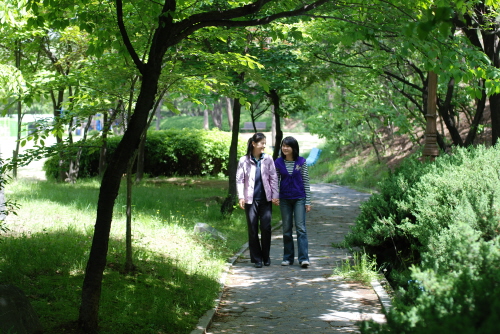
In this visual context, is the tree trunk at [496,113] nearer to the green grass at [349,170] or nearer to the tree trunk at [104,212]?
the tree trunk at [104,212]

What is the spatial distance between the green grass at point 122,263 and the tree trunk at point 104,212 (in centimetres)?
27

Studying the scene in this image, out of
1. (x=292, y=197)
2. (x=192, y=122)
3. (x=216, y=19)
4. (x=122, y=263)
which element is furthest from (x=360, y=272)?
(x=192, y=122)

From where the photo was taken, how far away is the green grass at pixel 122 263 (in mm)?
5566

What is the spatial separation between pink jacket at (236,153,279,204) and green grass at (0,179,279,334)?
1123 mm

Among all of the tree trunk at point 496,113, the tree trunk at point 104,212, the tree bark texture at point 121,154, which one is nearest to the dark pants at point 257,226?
the tree bark texture at point 121,154

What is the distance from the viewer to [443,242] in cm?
483

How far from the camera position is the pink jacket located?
27.2ft

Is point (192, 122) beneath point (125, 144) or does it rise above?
above

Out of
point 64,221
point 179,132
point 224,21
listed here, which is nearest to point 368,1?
point 224,21

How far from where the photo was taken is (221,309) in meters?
6.30

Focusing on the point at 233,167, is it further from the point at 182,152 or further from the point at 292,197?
the point at 182,152

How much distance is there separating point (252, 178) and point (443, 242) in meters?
3.88

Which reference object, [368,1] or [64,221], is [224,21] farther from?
[64,221]

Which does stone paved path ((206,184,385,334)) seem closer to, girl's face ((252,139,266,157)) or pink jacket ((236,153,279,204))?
pink jacket ((236,153,279,204))
